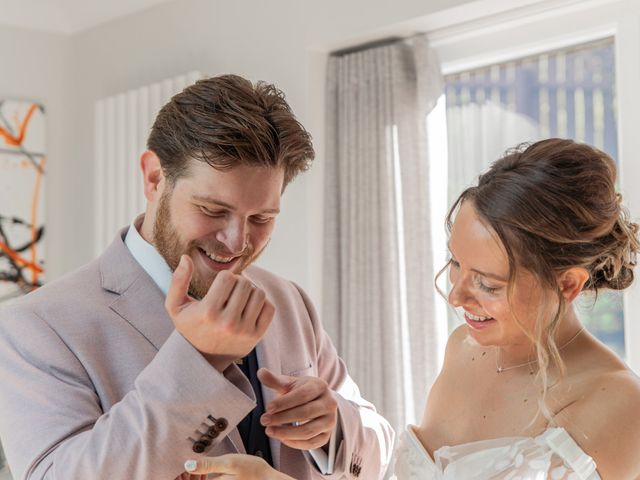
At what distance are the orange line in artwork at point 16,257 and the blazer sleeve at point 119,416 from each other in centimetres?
302

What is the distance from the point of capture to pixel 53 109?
4727 millimetres

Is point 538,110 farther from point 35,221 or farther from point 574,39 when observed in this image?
point 35,221

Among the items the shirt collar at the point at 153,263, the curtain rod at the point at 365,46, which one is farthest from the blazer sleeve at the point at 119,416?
the curtain rod at the point at 365,46

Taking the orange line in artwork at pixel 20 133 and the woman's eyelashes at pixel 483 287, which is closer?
the woman's eyelashes at pixel 483 287

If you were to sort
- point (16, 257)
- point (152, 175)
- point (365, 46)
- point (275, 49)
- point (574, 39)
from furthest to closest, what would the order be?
1. point (16, 257)
2. point (275, 49)
3. point (365, 46)
4. point (574, 39)
5. point (152, 175)

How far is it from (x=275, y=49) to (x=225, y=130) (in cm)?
219

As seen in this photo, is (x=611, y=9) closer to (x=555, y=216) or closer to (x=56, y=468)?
(x=555, y=216)

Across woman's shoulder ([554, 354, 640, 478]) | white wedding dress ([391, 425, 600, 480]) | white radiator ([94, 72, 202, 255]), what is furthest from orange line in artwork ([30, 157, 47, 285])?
woman's shoulder ([554, 354, 640, 478])

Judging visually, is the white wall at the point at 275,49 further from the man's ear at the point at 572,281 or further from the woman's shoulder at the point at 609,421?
the woman's shoulder at the point at 609,421

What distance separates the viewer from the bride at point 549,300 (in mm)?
1625

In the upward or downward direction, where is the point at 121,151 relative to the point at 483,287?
upward

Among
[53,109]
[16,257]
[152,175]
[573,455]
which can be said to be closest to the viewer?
[573,455]

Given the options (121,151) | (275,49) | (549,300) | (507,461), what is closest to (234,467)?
(507,461)

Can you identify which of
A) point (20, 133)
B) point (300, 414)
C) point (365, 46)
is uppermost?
point (365, 46)
